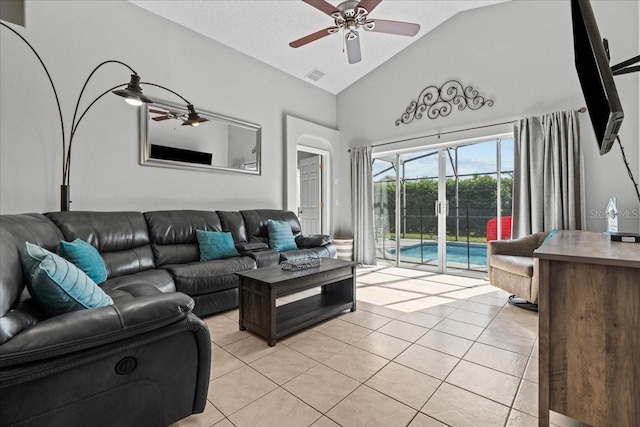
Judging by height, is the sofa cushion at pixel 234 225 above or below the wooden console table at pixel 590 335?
above

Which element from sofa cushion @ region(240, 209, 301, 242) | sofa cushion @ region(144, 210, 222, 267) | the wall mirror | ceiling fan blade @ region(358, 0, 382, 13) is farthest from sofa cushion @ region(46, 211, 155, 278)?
ceiling fan blade @ region(358, 0, 382, 13)

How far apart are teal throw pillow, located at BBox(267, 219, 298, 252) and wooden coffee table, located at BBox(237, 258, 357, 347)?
1074 millimetres

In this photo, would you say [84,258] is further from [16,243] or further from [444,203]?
[444,203]

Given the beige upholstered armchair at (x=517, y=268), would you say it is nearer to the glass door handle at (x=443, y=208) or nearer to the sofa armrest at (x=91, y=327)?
the glass door handle at (x=443, y=208)

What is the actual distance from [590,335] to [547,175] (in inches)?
119

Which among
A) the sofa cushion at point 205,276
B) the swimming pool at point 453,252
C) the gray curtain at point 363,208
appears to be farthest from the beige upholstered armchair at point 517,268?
the sofa cushion at point 205,276

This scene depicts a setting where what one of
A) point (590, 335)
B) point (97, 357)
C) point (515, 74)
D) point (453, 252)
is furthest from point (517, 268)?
point (97, 357)

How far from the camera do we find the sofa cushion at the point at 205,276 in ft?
8.61

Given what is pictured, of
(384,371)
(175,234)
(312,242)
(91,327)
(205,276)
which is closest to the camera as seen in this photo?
(91,327)

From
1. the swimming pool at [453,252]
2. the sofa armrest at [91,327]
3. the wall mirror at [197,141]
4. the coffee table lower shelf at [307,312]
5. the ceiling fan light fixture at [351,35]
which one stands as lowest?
the coffee table lower shelf at [307,312]

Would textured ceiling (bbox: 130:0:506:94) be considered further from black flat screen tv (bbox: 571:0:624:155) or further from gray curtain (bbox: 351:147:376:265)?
black flat screen tv (bbox: 571:0:624:155)

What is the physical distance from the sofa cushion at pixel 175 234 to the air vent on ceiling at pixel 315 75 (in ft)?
10.4

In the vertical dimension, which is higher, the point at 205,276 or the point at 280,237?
the point at 280,237

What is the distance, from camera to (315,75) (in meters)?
5.15
